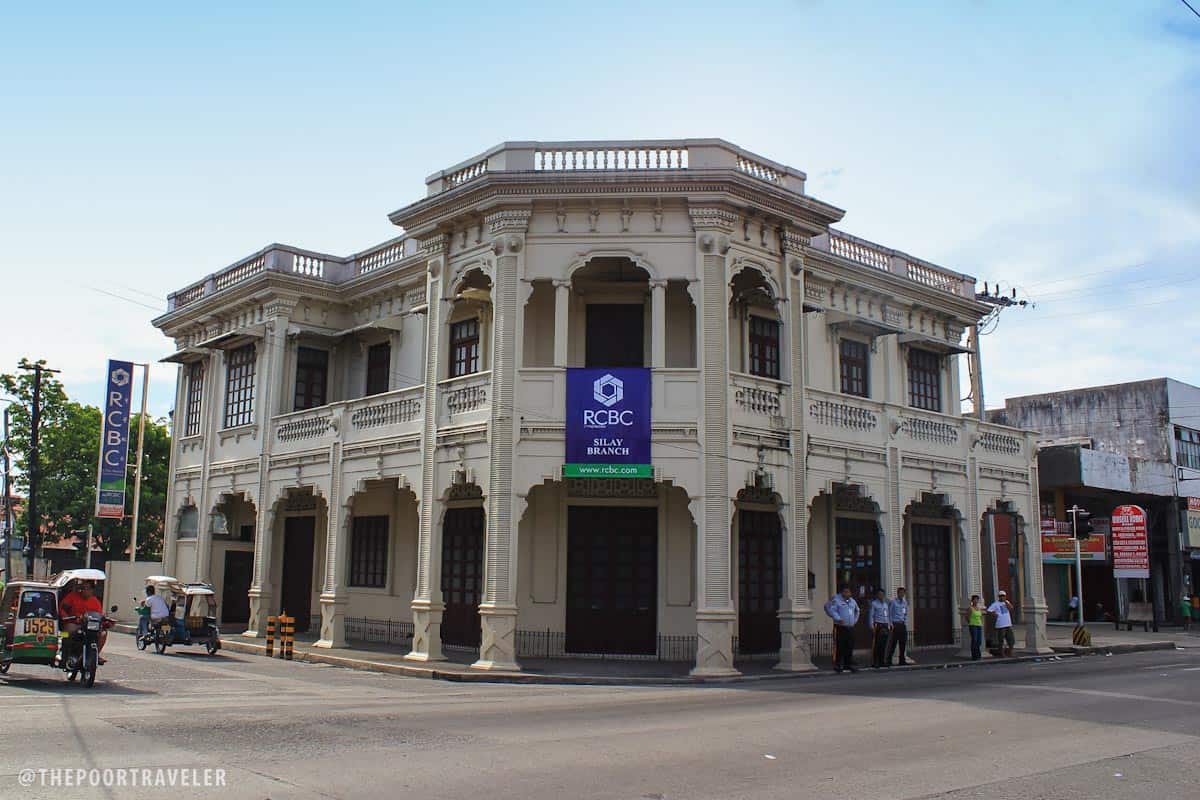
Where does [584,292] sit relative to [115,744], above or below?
above

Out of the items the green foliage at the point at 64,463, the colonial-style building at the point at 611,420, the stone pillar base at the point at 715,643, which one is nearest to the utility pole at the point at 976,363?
the colonial-style building at the point at 611,420

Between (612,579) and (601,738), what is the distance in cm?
1115

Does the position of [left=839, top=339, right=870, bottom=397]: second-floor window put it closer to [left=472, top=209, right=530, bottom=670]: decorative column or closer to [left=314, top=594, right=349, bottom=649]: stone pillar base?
[left=472, top=209, right=530, bottom=670]: decorative column

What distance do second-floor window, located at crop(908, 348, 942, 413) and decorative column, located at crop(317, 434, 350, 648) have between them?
15129 millimetres

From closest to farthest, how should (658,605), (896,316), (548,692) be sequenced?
1. (548,692)
2. (658,605)
3. (896,316)

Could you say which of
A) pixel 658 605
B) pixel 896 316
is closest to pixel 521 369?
pixel 658 605

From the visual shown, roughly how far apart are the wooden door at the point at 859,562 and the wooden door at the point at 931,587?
148cm

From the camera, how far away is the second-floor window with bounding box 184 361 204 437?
31.8 m

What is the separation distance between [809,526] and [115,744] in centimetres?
1758

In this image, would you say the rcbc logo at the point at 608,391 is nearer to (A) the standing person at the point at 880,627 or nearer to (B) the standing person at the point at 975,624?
(A) the standing person at the point at 880,627

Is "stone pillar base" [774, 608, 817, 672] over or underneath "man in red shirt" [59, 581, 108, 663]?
underneath

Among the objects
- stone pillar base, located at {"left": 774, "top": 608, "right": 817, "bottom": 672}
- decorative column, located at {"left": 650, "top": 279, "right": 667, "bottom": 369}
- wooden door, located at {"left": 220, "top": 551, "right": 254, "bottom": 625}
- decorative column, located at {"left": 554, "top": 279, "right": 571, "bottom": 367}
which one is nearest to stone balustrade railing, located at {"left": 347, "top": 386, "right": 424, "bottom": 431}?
decorative column, located at {"left": 554, "top": 279, "right": 571, "bottom": 367}

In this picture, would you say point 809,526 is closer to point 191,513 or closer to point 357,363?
point 357,363

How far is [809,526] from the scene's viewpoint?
80.3ft
